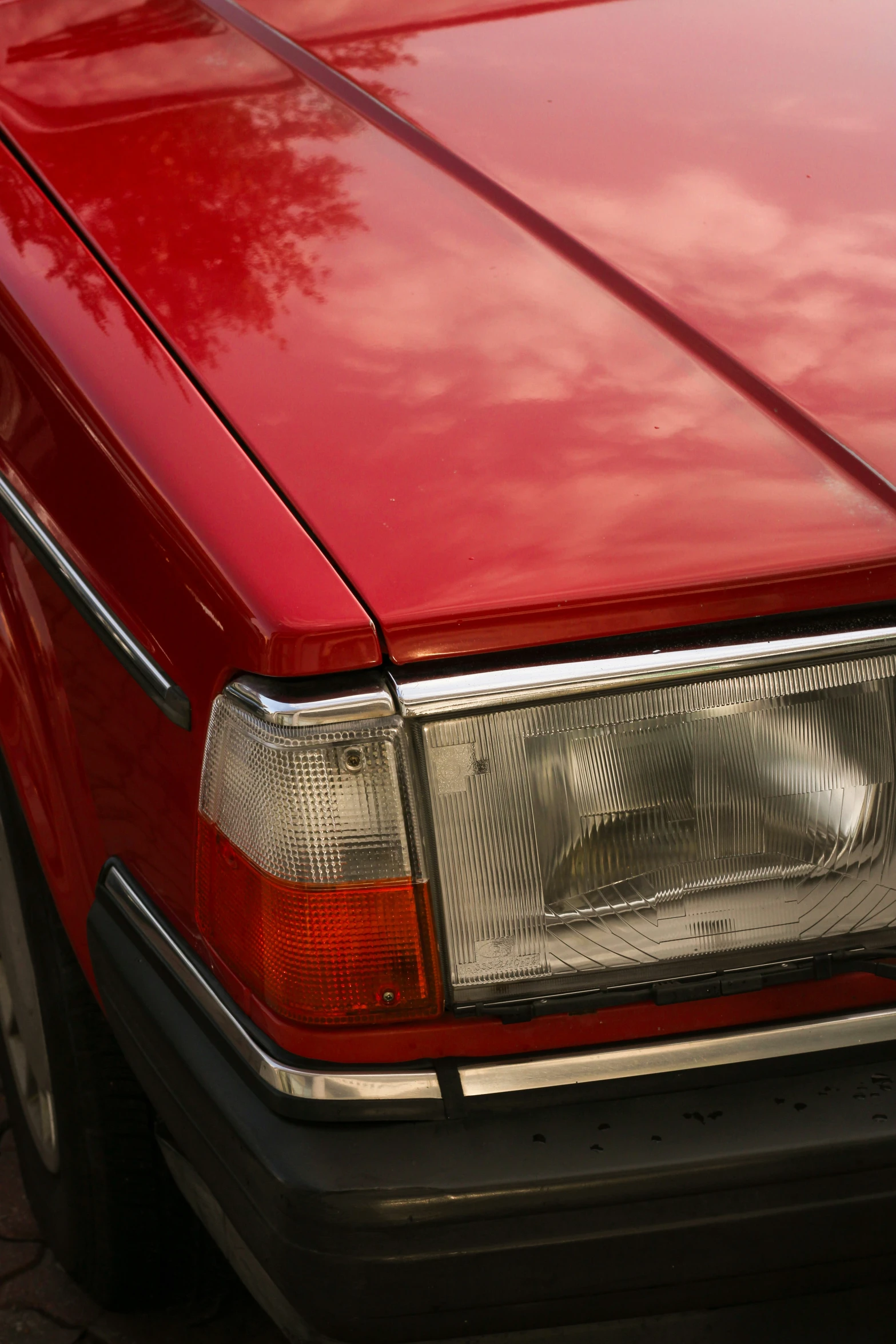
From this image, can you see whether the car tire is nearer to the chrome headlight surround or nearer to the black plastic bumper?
the black plastic bumper

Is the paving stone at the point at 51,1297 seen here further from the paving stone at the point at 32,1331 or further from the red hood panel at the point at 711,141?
the red hood panel at the point at 711,141

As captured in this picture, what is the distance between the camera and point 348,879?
1204 millimetres

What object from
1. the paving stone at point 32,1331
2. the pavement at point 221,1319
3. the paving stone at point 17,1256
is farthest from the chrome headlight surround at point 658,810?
the paving stone at point 17,1256

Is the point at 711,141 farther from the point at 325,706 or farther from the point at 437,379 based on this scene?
the point at 325,706

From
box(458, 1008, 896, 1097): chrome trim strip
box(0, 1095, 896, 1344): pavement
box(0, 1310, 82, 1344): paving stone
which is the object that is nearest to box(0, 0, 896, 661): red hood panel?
box(458, 1008, 896, 1097): chrome trim strip

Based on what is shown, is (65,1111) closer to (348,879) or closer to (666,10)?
(348,879)

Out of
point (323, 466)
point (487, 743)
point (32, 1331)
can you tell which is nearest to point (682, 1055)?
point (487, 743)

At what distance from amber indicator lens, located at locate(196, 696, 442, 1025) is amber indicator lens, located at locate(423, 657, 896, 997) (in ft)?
0.12

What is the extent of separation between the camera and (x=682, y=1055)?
124cm

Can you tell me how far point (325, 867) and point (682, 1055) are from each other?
364 millimetres

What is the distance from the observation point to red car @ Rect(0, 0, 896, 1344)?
117 cm

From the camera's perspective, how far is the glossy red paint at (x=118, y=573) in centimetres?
120

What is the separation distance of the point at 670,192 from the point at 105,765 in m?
0.96

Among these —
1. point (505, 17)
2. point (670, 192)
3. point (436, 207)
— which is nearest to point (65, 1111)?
point (436, 207)
